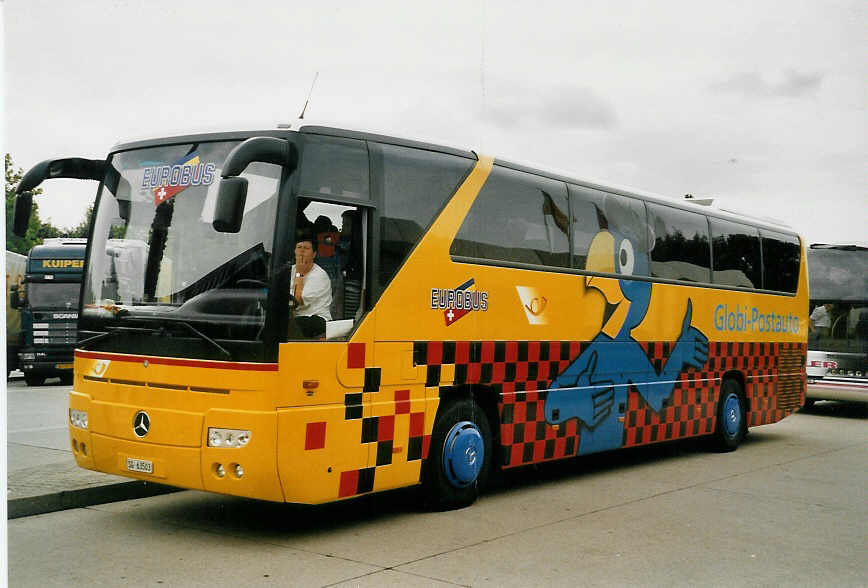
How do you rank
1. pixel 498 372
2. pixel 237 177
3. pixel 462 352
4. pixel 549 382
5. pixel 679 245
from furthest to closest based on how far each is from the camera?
pixel 679 245 < pixel 549 382 < pixel 498 372 < pixel 462 352 < pixel 237 177

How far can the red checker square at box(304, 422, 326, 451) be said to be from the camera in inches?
278

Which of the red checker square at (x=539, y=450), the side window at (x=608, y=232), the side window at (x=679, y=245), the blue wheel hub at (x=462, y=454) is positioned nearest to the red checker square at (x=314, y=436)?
the blue wheel hub at (x=462, y=454)

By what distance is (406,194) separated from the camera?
814cm

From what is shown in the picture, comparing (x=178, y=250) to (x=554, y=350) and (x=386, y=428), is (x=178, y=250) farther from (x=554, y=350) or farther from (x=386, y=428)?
(x=554, y=350)

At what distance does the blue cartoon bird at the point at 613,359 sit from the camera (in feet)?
33.4

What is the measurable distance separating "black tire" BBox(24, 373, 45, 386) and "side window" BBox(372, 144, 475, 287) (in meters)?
18.0

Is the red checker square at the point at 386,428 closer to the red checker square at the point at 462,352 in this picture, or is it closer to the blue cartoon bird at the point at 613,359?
the red checker square at the point at 462,352

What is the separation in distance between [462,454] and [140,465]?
8.86 feet

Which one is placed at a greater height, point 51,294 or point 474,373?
point 51,294

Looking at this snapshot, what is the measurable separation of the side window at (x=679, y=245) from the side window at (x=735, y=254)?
28 cm

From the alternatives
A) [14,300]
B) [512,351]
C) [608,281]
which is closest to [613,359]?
[608,281]

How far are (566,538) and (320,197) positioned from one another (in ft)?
10.2

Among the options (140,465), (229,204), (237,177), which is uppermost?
(237,177)

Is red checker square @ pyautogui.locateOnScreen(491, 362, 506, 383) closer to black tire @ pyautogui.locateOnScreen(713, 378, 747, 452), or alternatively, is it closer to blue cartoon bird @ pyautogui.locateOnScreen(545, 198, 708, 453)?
blue cartoon bird @ pyautogui.locateOnScreen(545, 198, 708, 453)
